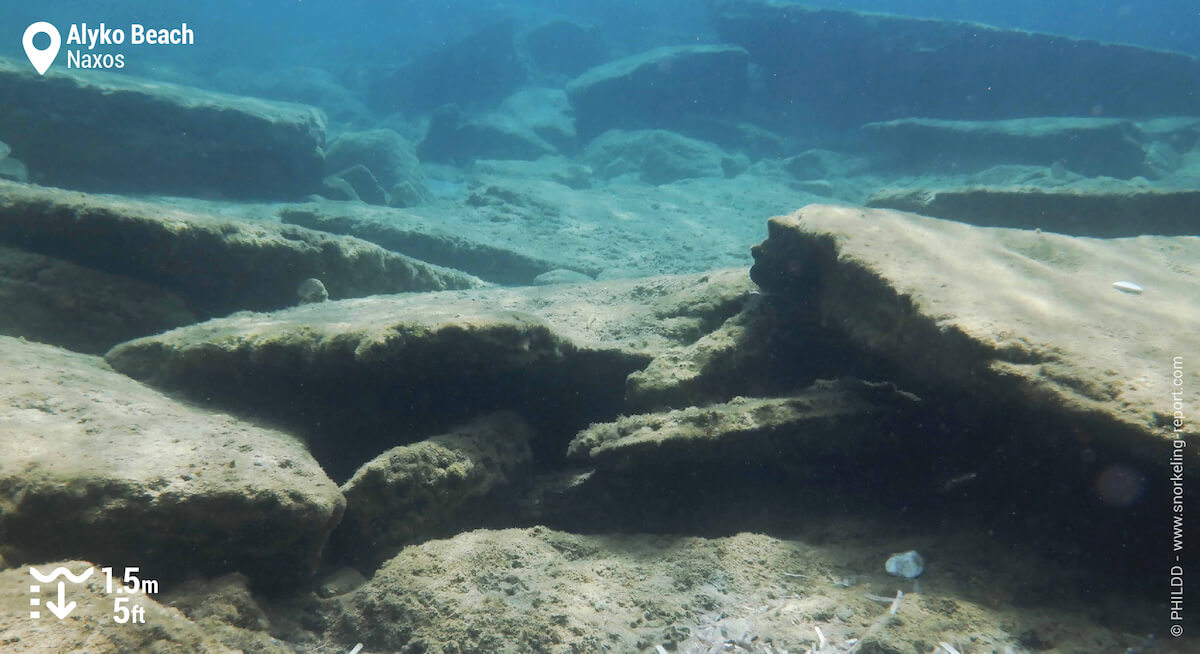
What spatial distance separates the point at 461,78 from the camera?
29.8m

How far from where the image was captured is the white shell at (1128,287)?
330 cm

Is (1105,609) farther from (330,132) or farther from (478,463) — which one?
(330,132)

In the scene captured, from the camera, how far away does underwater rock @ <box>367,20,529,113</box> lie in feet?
96.7

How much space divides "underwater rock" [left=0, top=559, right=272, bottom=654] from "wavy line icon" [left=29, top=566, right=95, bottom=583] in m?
0.01

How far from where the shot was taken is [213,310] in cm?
483

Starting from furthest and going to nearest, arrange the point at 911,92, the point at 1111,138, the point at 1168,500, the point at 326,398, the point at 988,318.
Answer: the point at 911,92 → the point at 1111,138 → the point at 326,398 → the point at 988,318 → the point at 1168,500

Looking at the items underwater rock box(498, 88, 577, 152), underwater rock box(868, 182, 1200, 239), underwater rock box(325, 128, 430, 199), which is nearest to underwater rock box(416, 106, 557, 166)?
underwater rock box(498, 88, 577, 152)

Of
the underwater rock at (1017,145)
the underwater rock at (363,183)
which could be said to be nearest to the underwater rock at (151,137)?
the underwater rock at (363,183)

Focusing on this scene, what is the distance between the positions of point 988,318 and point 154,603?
3.50 metres

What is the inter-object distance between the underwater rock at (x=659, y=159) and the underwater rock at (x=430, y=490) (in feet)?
50.6

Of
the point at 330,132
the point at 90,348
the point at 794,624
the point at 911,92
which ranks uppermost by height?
the point at 911,92

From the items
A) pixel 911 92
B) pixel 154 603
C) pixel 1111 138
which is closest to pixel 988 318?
pixel 154 603

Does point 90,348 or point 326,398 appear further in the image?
point 90,348

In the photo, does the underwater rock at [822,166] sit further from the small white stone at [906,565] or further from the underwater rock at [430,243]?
the small white stone at [906,565]
